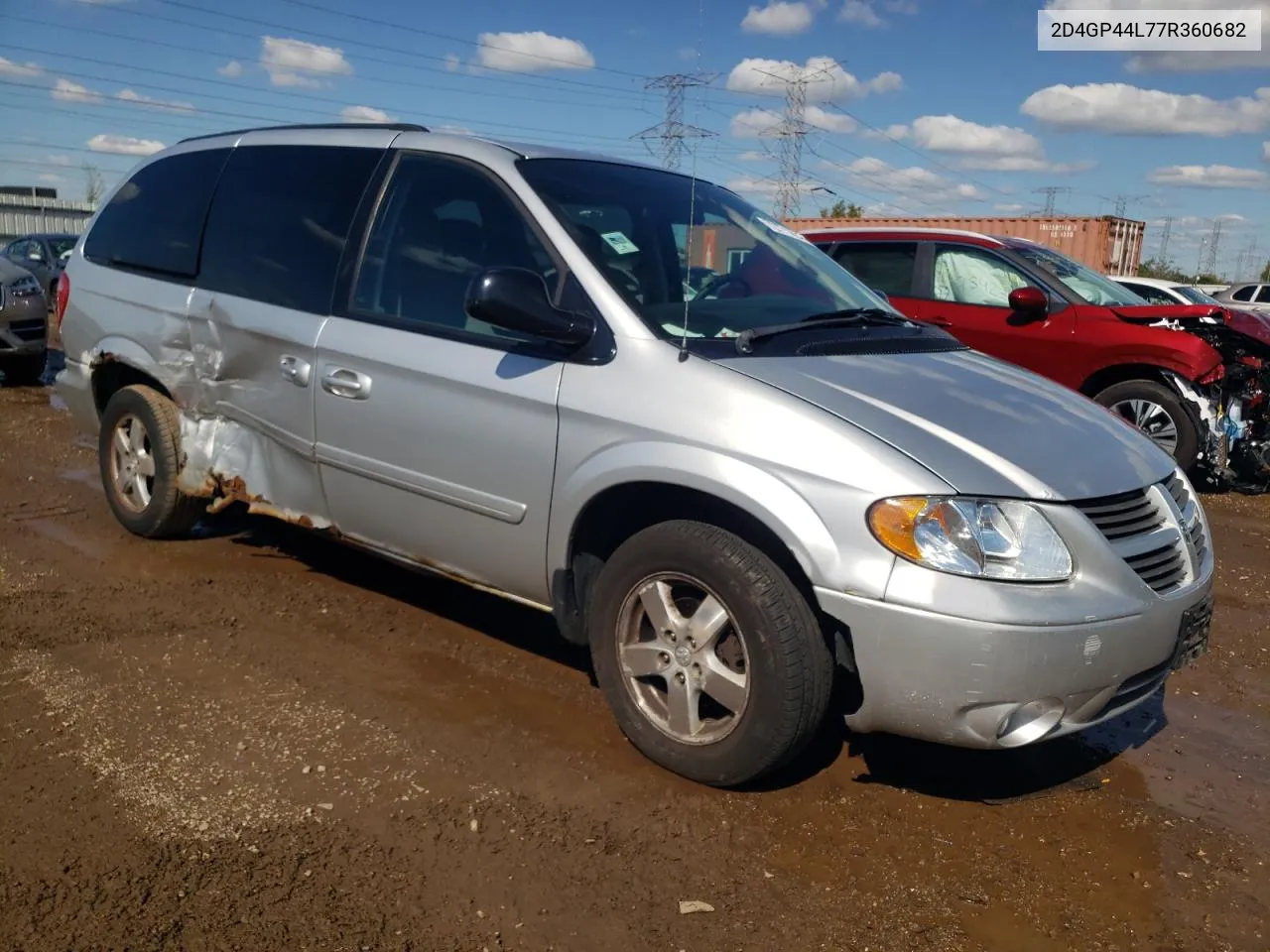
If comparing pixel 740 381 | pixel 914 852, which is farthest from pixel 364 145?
pixel 914 852

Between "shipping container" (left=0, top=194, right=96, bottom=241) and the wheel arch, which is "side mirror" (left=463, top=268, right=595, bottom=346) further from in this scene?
"shipping container" (left=0, top=194, right=96, bottom=241)

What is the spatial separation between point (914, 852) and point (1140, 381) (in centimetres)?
625

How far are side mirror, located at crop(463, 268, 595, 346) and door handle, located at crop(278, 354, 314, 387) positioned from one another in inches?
44.3

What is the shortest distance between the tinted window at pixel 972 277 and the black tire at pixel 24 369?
872cm

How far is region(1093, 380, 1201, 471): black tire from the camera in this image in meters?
8.09

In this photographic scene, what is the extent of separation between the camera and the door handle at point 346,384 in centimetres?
401

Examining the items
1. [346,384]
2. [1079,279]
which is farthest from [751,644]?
[1079,279]

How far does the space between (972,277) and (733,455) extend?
6.13 m

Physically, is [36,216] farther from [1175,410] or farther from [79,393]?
[1175,410]

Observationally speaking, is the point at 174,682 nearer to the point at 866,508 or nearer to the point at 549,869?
the point at 549,869

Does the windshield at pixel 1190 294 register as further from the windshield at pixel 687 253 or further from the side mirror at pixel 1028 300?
the windshield at pixel 687 253

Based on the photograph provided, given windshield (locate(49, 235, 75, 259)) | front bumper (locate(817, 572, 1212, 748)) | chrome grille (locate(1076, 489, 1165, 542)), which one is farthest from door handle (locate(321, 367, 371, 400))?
windshield (locate(49, 235, 75, 259))

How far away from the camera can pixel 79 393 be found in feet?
18.3

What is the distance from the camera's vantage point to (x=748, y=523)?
316 centimetres
